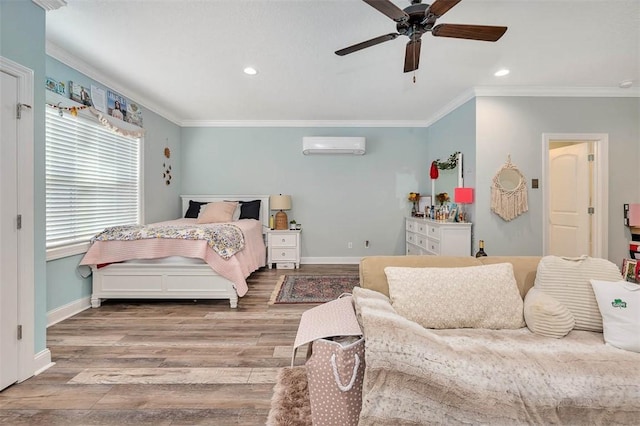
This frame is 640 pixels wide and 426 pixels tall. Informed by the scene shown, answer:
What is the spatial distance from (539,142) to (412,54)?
2.60 metres

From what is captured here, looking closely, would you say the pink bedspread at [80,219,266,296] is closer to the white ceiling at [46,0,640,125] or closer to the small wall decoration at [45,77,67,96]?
the small wall decoration at [45,77,67,96]

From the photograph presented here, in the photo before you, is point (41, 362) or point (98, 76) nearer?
point (41, 362)

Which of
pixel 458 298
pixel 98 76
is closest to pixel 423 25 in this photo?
pixel 458 298

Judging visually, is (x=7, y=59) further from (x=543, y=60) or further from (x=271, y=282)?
(x=543, y=60)

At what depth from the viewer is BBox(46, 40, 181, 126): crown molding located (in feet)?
8.70

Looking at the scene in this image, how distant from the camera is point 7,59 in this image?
1.67m

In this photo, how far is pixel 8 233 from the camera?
168cm

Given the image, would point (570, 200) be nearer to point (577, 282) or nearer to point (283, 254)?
point (577, 282)

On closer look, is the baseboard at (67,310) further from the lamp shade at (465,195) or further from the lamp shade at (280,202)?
the lamp shade at (465,195)

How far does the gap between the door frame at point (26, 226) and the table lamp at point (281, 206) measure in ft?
10.2

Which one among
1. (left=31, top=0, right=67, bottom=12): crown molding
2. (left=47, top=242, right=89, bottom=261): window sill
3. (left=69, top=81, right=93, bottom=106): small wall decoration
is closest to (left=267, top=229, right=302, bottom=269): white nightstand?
(left=47, top=242, right=89, bottom=261): window sill

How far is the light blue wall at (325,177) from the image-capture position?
4.99 metres

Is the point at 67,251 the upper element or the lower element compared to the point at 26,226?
lower

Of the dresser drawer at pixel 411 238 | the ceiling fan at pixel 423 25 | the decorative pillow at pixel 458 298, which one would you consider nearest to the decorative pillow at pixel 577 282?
the decorative pillow at pixel 458 298
